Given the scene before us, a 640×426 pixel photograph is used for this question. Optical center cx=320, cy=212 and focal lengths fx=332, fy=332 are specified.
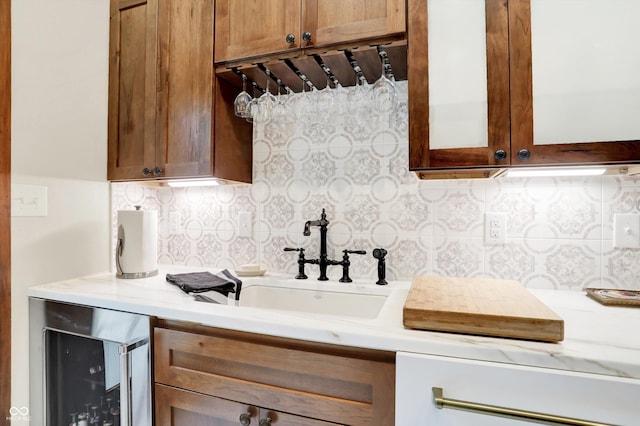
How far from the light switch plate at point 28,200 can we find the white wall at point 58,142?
19mm

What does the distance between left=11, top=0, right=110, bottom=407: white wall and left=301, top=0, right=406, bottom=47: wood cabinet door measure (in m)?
1.00

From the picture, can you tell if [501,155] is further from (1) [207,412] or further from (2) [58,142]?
(2) [58,142]

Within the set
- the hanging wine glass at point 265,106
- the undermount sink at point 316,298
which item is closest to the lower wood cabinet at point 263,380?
the undermount sink at point 316,298

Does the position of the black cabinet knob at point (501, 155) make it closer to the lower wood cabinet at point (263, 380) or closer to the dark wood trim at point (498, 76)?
the dark wood trim at point (498, 76)

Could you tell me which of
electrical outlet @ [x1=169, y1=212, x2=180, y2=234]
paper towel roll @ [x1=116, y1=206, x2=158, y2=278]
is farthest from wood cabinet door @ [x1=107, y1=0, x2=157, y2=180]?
electrical outlet @ [x1=169, y1=212, x2=180, y2=234]

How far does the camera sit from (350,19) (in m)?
1.12

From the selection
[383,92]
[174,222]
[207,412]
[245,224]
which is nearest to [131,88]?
[174,222]

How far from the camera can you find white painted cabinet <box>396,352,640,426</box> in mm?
651

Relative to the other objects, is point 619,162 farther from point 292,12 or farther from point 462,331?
point 292,12

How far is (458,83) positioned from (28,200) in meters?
1.57

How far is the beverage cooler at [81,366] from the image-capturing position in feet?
3.47

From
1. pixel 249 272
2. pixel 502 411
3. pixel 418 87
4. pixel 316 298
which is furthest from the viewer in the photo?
pixel 249 272

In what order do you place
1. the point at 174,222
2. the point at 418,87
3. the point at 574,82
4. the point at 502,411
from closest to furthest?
the point at 502,411 < the point at 574,82 < the point at 418,87 < the point at 174,222

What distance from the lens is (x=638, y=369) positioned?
0.65 m
